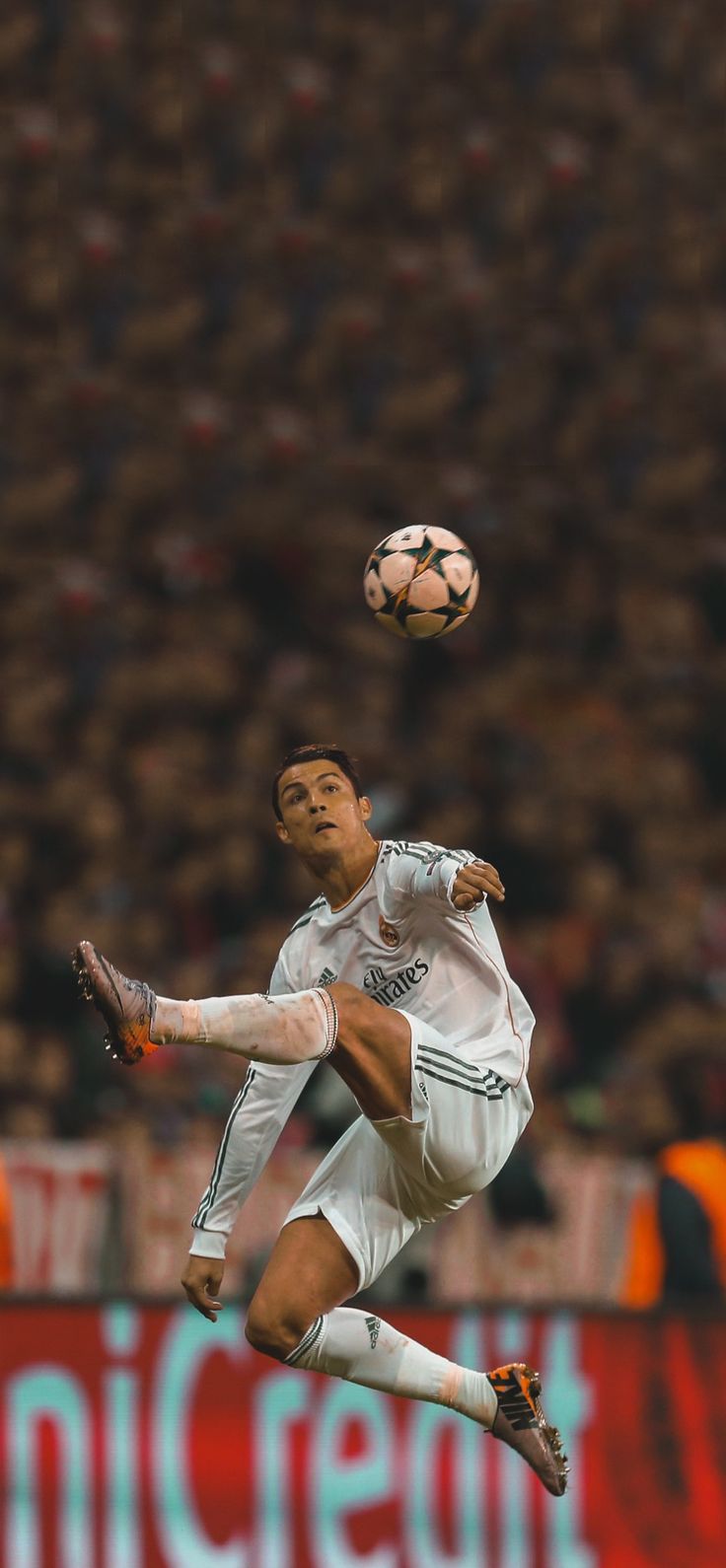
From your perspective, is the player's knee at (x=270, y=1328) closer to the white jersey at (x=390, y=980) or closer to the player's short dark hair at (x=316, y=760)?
the white jersey at (x=390, y=980)

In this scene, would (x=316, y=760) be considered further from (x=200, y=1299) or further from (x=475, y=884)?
(x=200, y=1299)

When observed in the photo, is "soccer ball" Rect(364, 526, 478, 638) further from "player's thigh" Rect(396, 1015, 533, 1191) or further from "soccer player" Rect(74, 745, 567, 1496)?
"player's thigh" Rect(396, 1015, 533, 1191)

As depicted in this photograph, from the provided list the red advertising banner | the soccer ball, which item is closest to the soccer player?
the soccer ball

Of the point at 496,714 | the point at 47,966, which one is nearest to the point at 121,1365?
the point at 47,966

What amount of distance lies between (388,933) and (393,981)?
0.14 meters

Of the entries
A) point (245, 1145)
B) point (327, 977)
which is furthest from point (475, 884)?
point (245, 1145)

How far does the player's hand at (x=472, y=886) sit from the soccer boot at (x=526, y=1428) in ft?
4.76

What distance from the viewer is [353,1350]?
553 cm

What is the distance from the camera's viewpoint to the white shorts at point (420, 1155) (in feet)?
17.4

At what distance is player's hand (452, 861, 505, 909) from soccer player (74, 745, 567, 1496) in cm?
10

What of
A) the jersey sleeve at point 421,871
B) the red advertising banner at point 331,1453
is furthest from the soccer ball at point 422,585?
the red advertising banner at point 331,1453

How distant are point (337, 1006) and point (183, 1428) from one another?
2981mm

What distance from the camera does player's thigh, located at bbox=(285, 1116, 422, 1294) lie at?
5594 millimetres

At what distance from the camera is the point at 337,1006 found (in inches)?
201
